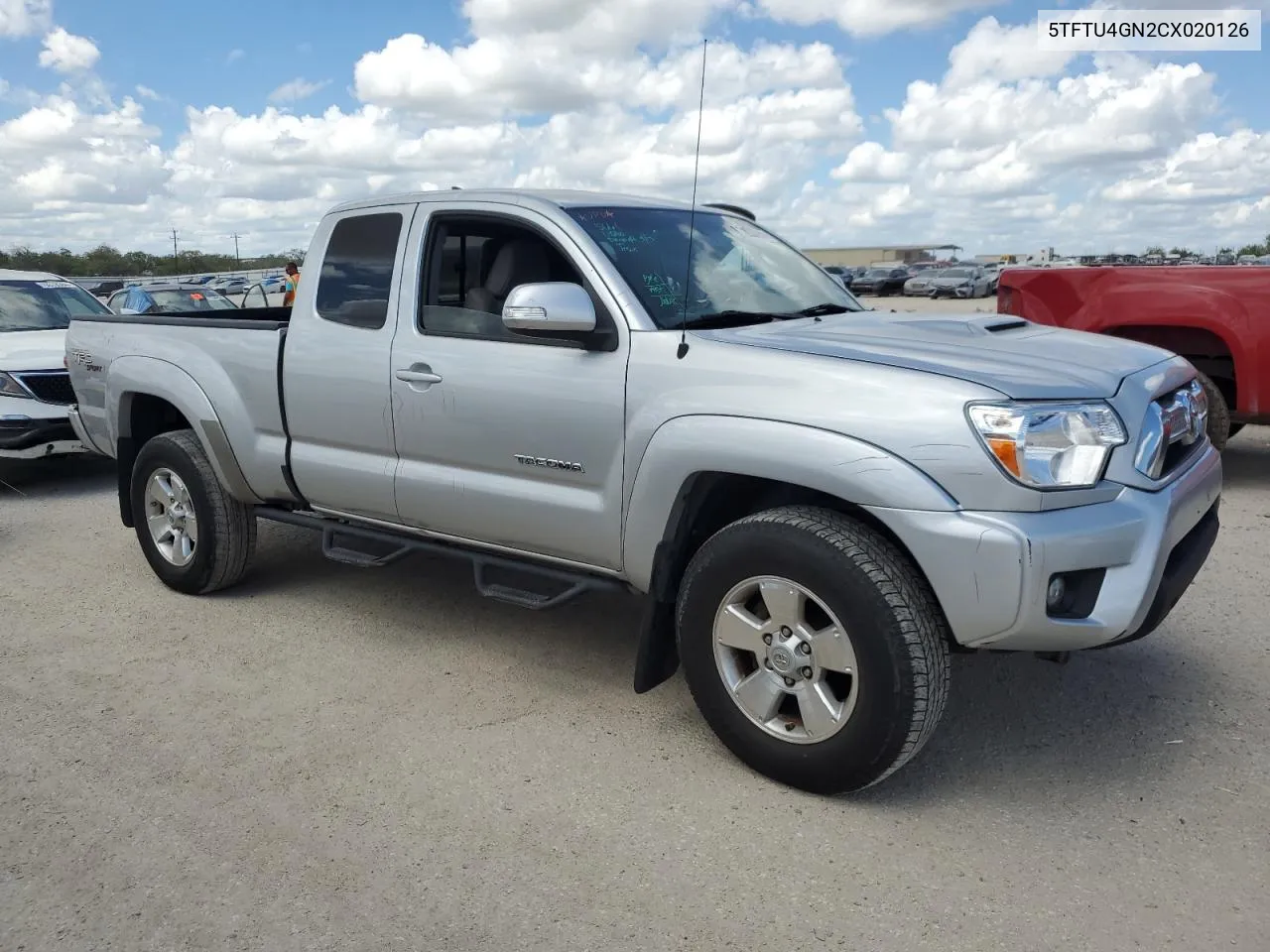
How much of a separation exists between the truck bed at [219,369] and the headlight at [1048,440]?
125 inches

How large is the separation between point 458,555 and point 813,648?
66.4 inches

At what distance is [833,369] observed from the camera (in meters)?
Result: 3.27

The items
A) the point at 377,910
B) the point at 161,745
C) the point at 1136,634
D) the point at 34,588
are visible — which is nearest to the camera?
the point at 377,910

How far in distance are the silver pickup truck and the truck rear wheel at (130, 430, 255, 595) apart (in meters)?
0.04

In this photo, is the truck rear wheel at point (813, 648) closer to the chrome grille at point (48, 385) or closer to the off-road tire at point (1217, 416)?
the off-road tire at point (1217, 416)

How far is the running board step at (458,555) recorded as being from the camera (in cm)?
400

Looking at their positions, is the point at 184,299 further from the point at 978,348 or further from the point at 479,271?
the point at 978,348

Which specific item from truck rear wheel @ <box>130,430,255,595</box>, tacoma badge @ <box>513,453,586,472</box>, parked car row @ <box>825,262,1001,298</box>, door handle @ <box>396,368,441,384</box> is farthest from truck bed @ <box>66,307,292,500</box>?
parked car row @ <box>825,262,1001,298</box>

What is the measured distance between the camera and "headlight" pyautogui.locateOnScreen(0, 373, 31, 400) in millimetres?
8344

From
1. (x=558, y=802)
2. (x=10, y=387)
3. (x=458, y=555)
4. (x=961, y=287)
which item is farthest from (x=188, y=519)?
(x=961, y=287)

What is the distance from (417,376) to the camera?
14.0 feet

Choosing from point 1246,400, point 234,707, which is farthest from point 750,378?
point 1246,400

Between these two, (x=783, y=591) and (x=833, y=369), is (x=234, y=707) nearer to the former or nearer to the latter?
(x=783, y=591)

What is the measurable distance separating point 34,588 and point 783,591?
4.39m
